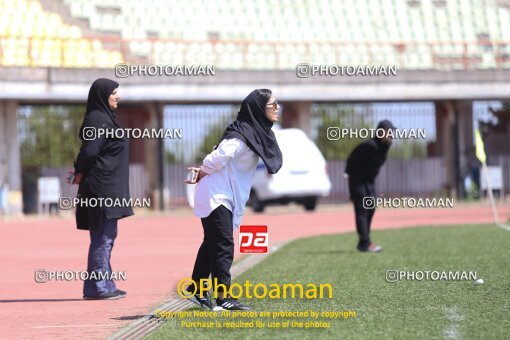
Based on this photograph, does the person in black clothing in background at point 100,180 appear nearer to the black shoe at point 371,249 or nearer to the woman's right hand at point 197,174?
the woman's right hand at point 197,174

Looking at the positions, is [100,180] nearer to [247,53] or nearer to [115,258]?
[115,258]

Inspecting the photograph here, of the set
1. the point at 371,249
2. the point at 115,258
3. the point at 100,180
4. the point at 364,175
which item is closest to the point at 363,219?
the point at 371,249

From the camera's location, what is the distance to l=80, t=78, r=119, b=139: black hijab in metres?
12.3

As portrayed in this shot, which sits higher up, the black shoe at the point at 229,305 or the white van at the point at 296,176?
the white van at the point at 296,176

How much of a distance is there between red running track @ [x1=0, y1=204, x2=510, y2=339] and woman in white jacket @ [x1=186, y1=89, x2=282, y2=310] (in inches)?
37.5

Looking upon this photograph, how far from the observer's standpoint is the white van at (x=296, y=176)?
33781 millimetres

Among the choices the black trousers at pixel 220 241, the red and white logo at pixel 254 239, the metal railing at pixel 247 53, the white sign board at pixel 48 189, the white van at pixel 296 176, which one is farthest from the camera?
the white sign board at pixel 48 189

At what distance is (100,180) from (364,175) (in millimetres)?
6435

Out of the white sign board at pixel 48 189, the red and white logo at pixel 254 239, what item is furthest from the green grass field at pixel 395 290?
the white sign board at pixel 48 189

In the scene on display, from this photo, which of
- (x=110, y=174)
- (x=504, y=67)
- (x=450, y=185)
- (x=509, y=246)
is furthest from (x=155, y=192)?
(x=110, y=174)

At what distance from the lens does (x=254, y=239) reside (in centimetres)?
1018

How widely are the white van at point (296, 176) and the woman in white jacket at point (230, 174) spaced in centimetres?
2310

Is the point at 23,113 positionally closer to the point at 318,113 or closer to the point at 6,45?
the point at 6,45

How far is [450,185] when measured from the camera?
42.1m
